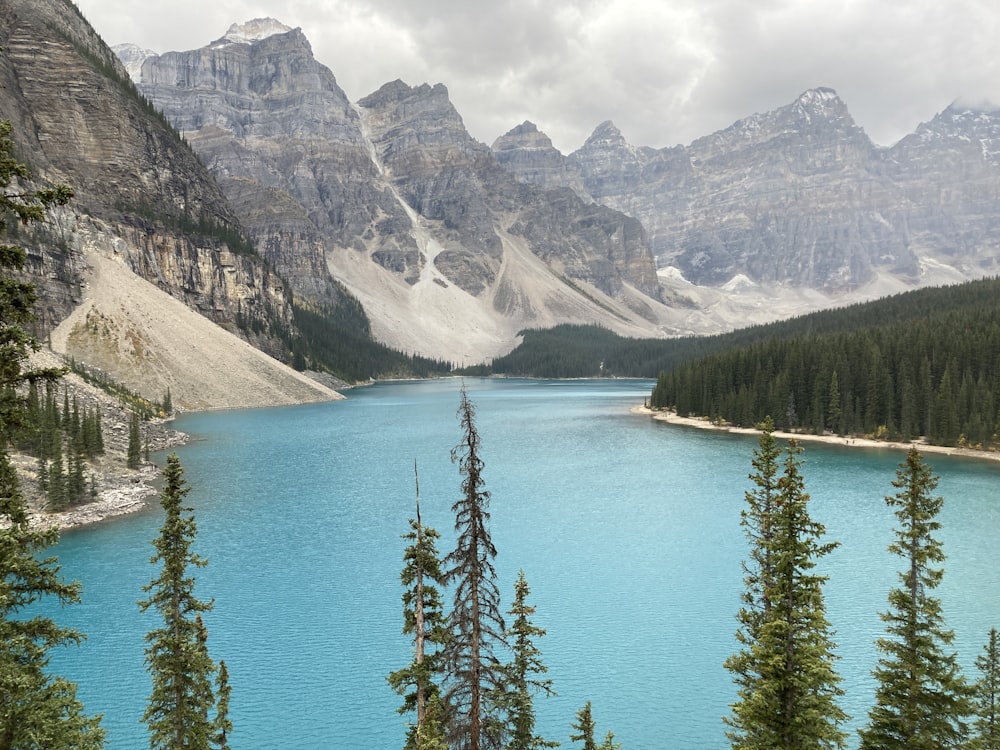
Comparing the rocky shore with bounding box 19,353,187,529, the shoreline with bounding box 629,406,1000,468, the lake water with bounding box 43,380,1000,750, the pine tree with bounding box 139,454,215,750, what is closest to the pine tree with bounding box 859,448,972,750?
the lake water with bounding box 43,380,1000,750

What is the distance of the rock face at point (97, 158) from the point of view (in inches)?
5989

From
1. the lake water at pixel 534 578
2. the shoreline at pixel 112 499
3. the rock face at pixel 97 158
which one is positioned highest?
the rock face at pixel 97 158

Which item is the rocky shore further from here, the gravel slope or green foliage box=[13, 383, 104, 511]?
the gravel slope

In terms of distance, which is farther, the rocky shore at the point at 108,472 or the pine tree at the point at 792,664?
the rocky shore at the point at 108,472

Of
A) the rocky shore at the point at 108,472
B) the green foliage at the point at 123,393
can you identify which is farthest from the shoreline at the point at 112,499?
the green foliage at the point at 123,393

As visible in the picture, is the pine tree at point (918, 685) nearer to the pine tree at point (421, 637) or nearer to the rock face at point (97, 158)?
the pine tree at point (421, 637)

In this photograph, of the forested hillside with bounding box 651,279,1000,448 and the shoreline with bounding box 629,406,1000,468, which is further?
the forested hillside with bounding box 651,279,1000,448

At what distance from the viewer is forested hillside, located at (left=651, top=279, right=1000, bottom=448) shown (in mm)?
90700

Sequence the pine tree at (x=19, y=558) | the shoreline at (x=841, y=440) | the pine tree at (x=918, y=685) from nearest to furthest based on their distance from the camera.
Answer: the pine tree at (x=19, y=558)
the pine tree at (x=918, y=685)
the shoreline at (x=841, y=440)

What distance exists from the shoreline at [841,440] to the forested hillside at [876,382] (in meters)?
1.44

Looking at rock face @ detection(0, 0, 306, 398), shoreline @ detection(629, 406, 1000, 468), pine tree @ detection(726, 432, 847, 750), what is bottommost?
shoreline @ detection(629, 406, 1000, 468)

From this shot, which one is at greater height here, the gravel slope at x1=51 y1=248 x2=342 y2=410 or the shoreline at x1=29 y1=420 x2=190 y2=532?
the gravel slope at x1=51 y1=248 x2=342 y2=410

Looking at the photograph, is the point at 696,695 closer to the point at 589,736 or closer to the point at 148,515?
the point at 589,736

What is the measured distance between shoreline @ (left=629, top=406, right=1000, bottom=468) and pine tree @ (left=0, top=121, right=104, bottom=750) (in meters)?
70.3
